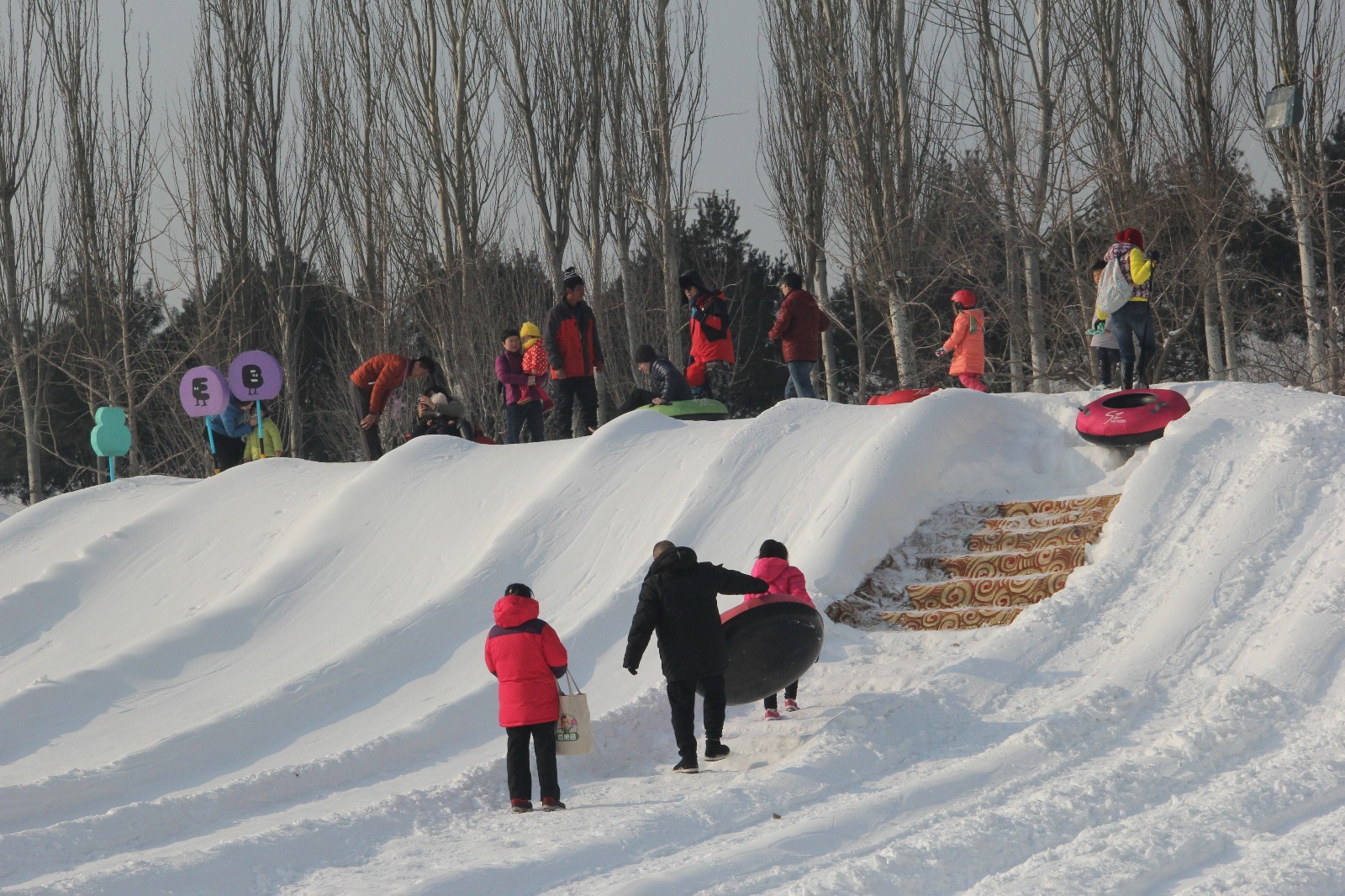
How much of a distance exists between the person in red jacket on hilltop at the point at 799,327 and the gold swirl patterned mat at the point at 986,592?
14.0 ft

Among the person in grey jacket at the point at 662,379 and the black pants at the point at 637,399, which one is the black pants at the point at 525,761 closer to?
the person in grey jacket at the point at 662,379

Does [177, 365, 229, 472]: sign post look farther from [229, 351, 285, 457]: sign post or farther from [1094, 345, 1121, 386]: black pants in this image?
[1094, 345, 1121, 386]: black pants

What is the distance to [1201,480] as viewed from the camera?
850cm

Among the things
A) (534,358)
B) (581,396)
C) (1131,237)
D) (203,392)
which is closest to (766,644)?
(1131,237)

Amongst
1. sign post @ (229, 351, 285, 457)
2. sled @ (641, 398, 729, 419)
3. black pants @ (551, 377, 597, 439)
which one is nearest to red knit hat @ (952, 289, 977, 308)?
sled @ (641, 398, 729, 419)

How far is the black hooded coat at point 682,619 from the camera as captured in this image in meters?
6.54

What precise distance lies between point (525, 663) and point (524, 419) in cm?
682

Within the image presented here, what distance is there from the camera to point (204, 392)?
42.7ft

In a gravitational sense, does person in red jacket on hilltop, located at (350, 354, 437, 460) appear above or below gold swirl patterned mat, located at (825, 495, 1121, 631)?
above

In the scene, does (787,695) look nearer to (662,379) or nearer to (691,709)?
(691,709)

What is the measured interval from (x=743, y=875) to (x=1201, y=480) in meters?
5.14

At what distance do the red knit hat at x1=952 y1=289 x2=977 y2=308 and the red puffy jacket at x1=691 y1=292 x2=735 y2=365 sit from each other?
7.18 ft

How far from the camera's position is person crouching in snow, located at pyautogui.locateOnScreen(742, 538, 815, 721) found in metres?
7.16

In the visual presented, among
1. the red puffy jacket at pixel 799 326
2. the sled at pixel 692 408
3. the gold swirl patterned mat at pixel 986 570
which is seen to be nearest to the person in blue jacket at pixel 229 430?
the sled at pixel 692 408
